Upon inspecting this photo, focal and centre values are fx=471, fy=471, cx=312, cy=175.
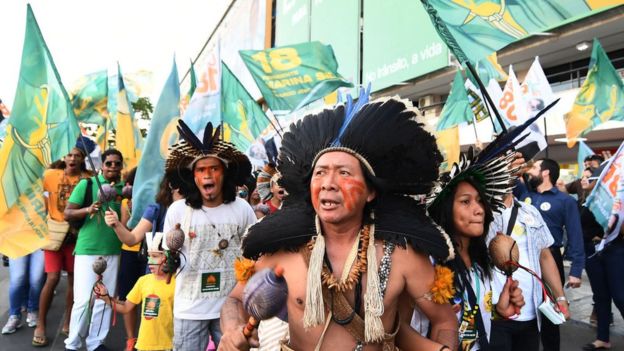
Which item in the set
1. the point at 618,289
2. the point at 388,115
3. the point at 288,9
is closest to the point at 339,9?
the point at 288,9

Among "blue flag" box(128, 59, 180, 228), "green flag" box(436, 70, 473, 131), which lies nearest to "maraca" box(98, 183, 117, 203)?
"blue flag" box(128, 59, 180, 228)

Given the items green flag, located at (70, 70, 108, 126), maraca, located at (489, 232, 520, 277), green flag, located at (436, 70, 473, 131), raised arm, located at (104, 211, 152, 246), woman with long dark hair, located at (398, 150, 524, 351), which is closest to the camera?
maraca, located at (489, 232, 520, 277)

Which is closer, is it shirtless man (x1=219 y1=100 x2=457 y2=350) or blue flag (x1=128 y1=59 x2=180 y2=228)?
shirtless man (x1=219 y1=100 x2=457 y2=350)

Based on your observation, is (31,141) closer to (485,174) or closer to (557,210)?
(485,174)

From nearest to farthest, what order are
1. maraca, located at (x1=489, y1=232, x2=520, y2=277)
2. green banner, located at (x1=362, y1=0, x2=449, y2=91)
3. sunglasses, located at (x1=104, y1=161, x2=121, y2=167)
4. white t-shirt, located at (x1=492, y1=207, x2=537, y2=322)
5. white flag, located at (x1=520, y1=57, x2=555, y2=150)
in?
maraca, located at (x1=489, y1=232, x2=520, y2=277) → white t-shirt, located at (x1=492, y1=207, x2=537, y2=322) → sunglasses, located at (x1=104, y1=161, x2=121, y2=167) → white flag, located at (x1=520, y1=57, x2=555, y2=150) → green banner, located at (x1=362, y1=0, x2=449, y2=91)

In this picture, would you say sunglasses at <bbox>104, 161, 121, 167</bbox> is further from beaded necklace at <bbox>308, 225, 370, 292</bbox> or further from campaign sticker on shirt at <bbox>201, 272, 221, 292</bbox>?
beaded necklace at <bbox>308, 225, 370, 292</bbox>

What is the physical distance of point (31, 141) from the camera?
4.15 metres

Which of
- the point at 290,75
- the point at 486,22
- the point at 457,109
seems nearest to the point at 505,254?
the point at 486,22

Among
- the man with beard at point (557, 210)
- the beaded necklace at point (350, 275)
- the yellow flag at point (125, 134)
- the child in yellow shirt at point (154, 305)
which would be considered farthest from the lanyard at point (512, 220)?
the yellow flag at point (125, 134)

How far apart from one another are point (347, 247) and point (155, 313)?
2297mm

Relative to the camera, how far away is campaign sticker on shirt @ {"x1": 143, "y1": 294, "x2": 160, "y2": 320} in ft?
12.1

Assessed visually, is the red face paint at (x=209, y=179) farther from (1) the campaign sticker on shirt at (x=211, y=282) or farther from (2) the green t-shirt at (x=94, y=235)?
(2) the green t-shirt at (x=94, y=235)

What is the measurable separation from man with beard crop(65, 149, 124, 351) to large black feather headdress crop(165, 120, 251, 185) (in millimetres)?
1175

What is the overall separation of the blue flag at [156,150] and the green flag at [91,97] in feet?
13.0
